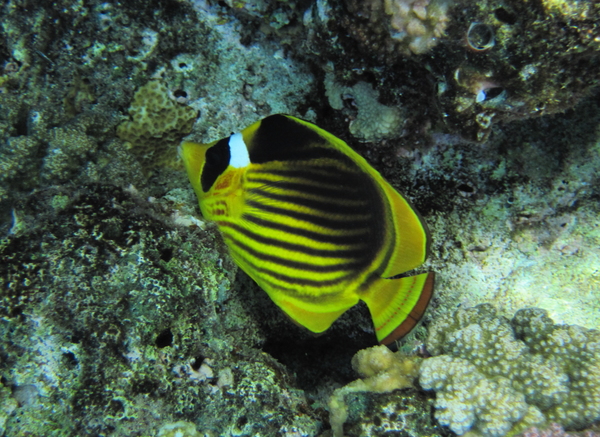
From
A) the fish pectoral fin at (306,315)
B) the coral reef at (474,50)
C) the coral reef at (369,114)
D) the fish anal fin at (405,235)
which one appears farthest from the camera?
the coral reef at (369,114)

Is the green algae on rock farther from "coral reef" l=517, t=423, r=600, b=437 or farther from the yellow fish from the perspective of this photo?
"coral reef" l=517, t=423, r=600, b=437

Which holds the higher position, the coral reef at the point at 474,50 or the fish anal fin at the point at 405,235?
the coral reef at the point at 474,50

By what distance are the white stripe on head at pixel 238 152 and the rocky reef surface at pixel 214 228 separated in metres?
0.35

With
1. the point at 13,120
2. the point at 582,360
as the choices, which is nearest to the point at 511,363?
the point at 582,360

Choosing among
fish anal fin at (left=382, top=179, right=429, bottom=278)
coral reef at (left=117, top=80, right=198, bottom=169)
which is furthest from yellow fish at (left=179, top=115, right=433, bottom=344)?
coral reef at (left=117, top=80, right=198, bottom=169)

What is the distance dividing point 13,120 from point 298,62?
164 centimetres

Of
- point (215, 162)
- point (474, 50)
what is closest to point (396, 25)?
point (474, 50)

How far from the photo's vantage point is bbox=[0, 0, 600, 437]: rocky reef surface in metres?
1.49

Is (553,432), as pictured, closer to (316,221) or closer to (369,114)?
(316,221)

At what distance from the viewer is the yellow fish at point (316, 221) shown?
5.50ft

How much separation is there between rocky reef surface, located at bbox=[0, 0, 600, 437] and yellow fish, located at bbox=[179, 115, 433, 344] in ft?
0.74

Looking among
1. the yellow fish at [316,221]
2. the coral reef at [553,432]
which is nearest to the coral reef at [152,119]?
the yellow fish at [316,221]

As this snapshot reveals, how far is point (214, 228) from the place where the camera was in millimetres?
1878

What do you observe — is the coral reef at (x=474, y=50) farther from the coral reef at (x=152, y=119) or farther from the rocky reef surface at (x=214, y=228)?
the coral reef at (x=152, y=119)
